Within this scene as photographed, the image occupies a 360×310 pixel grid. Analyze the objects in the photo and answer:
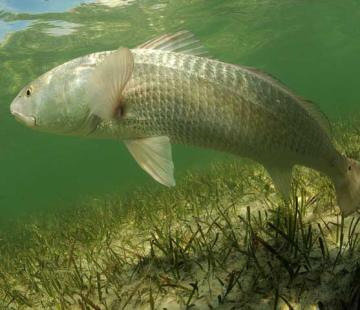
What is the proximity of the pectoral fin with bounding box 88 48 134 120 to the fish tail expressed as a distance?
2.29m

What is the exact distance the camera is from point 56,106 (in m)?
3.78

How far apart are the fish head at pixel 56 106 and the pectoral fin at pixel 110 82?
212 millimetres

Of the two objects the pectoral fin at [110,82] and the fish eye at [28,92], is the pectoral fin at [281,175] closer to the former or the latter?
the pectoral fin at [110,82]

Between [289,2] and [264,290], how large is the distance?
27.5 meters

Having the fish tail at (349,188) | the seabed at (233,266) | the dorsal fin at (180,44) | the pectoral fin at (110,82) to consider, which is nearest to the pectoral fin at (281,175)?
the seabed at (233,266)

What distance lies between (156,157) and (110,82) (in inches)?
32.3

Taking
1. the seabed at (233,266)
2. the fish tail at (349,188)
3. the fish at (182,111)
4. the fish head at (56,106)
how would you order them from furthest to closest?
the fish head at (56,106) → the fish tail at (349,188) → the fish at (182,111) → the seabed at (233,266)

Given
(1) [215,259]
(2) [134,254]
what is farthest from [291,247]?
(2) [134,254]

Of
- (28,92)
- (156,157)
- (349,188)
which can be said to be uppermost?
(28,92)

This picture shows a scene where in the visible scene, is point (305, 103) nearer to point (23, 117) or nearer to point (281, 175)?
point (281, 175)

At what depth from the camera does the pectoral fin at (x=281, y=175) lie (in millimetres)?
3811

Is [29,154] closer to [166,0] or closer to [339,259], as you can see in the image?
[166,0]

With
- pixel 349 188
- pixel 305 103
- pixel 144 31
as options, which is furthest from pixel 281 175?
pixel 144 31

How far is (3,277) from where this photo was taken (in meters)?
5.99
